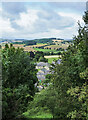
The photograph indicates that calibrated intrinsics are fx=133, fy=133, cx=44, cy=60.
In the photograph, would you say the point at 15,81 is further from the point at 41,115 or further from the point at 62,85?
the point at 41,115

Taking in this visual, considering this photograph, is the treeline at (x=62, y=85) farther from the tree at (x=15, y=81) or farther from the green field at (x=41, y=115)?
the green field at (x=41, y=115)

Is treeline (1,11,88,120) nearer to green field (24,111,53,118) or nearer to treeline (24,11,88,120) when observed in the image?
treeline (24,11,88,120)

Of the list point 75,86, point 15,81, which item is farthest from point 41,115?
point 75,86

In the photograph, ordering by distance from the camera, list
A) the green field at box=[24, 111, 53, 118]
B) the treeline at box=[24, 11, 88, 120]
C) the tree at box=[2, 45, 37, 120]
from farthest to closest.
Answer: the green field at box=[24, 111, 53, 118], the tree at box=[2, 45, 37, 120], the treeline at box=[24, 11, 88, 120]

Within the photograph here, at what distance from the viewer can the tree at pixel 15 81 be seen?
859 centimetres

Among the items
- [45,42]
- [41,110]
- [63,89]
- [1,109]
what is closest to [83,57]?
[63,89]

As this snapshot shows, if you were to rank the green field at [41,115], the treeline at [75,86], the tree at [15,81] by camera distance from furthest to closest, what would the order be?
the green field at [41,115] → the tree at [15,81] → the treeline at [75,86]

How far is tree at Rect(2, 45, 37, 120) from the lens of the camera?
8586mm

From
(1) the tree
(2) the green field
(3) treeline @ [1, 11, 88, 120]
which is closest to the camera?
(3) treeline @ [1, 11, 88, 120]

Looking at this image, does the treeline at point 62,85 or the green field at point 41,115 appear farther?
the green field at point 41,115

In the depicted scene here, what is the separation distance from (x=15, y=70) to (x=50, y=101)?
12.7 ft

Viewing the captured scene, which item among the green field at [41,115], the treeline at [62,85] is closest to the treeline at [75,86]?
the treeline at [62,85]

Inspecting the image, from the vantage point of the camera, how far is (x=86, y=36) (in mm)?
8219

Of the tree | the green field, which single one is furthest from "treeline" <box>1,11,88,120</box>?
the green field
